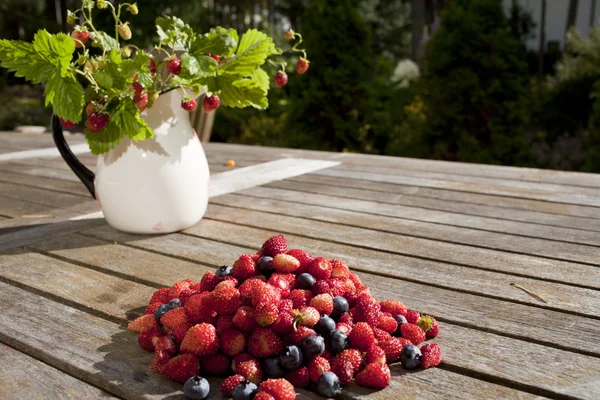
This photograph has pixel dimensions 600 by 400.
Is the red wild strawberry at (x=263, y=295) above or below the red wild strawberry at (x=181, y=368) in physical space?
above

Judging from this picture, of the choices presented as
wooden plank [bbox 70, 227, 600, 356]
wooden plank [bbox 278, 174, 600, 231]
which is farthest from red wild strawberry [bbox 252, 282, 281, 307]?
wooden plank [bbox 278, 174, 600, 231]

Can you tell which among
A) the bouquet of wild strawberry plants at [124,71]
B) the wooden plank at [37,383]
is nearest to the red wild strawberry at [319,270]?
the wooden plank at [37,383]

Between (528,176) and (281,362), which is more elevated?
(528,176)

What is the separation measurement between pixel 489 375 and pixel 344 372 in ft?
0.72

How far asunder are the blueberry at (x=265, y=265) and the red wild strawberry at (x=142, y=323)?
0.20 m

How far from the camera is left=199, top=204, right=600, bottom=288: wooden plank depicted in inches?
52.6

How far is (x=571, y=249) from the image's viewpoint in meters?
1.49

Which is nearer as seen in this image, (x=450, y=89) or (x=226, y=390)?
(x=226, y=390)

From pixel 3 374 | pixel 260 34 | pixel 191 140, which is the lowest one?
pixel 3 374

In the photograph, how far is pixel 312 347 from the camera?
888 millimetres

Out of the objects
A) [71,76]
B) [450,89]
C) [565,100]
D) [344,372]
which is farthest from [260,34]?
[565,100]

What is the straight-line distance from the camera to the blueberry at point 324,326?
3.08ft

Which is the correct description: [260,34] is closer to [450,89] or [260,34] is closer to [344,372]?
[344,372]

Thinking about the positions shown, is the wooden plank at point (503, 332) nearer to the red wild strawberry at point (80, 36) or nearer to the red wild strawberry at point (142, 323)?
the red wild strawberry at point (142, 323)
